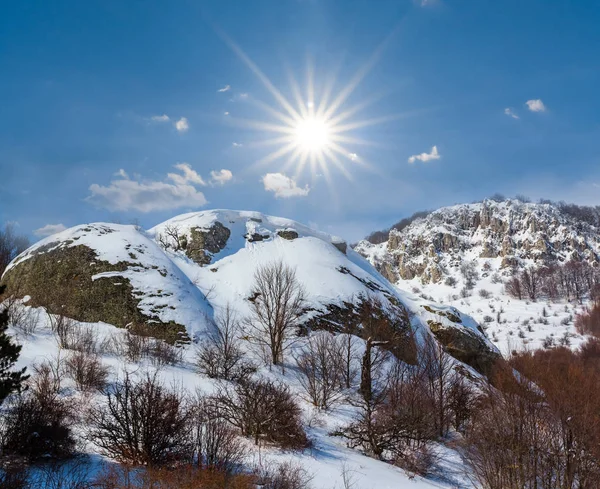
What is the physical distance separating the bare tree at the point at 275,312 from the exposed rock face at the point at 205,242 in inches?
403

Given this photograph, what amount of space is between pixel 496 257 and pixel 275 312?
538 feet

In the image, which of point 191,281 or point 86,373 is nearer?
point 86,373

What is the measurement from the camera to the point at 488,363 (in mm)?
31719

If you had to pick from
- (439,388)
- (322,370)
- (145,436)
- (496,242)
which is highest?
(496,242)

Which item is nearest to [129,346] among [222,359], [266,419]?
[222,359]

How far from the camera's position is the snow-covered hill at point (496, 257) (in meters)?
91.1

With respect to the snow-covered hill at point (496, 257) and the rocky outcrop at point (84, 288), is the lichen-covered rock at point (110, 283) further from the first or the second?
the snow-covered hill at point (496, 257)

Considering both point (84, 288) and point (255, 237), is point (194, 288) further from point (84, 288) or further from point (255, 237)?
point (255, 237)

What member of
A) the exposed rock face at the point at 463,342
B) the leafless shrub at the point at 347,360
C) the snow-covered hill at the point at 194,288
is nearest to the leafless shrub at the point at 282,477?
the snow-covered hill at the point at 194,288

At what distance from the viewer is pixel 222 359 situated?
2180 centimetres

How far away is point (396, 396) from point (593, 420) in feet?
29.8

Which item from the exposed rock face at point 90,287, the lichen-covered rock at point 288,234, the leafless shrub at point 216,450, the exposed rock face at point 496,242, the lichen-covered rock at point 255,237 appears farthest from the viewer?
the exposed rock face at point 496,242

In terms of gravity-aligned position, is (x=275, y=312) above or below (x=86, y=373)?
above

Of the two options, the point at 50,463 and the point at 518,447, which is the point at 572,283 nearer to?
the point at 518,447
